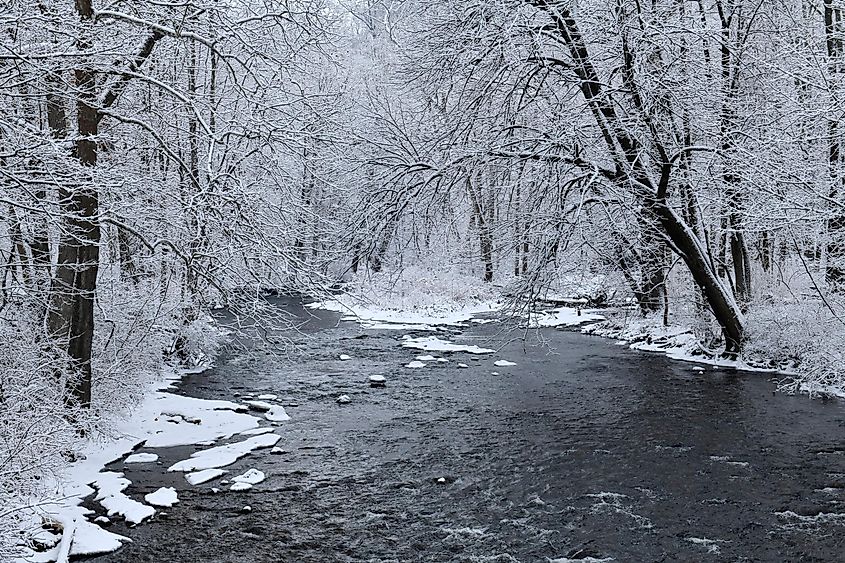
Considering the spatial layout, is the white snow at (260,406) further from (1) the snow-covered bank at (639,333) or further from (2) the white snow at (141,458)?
(2) the white snow at (141,458)

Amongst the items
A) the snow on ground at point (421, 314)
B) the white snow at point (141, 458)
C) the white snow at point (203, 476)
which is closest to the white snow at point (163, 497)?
the white snow at point (203, 476)

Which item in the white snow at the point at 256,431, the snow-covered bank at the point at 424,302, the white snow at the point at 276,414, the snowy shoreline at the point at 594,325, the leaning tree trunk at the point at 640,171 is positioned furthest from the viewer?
the snow-covered bank at the point at 424,302

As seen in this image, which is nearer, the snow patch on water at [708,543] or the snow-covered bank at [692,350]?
the snow patch on water at [708,543]

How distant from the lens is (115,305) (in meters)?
11.1

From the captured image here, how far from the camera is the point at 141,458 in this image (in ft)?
30.6

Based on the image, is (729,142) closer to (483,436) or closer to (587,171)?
(587,171)

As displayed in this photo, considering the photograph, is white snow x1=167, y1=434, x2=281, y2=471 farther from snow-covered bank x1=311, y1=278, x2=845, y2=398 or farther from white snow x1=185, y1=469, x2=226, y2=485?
snow-covered bank x1=311, y1=278, x2=845, y2=398

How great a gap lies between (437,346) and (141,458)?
10.3 metres

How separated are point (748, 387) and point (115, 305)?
11.0m

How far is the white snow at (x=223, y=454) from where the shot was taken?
9148 mm

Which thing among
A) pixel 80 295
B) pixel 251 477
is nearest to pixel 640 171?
pixel 251 477

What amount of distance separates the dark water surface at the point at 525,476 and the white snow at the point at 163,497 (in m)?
0.11

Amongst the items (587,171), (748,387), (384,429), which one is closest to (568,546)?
(384,429)

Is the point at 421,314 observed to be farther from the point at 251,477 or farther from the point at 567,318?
the point at 251,477
